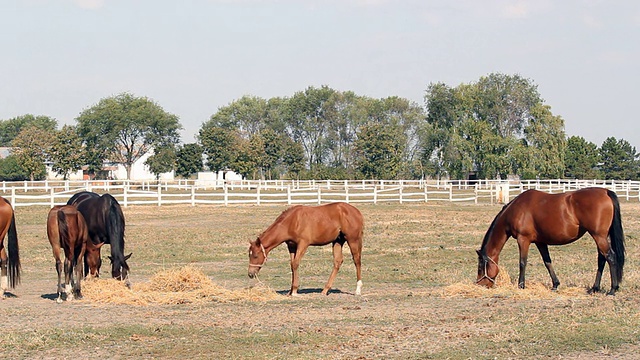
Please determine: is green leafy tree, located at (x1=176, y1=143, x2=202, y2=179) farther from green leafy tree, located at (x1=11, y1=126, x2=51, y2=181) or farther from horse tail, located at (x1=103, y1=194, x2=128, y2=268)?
horse tail, located at (x1=103, y1=194, x2=128, y2=268)

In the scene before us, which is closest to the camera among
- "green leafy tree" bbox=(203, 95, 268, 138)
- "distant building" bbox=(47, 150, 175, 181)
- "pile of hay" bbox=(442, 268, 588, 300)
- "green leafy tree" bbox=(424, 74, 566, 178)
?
"pile of hay" bbox=(442, 268, 588, 300)

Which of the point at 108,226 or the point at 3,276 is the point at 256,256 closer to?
the point at 108,226

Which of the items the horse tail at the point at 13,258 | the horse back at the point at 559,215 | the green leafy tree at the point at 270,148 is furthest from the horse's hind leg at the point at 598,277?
the green leafy tree at the point at 270,148

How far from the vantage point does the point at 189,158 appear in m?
92.5

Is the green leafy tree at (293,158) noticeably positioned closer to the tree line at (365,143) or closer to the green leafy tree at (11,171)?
the tree line at (365,143)

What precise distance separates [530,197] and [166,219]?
23.2 metres

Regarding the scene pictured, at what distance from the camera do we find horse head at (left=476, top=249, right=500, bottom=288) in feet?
47.1

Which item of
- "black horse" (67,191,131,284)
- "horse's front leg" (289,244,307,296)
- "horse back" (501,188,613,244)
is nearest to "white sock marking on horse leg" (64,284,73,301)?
"black horse" (67,191,131,284)

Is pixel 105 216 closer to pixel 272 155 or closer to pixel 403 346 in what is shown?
pixel 403 346

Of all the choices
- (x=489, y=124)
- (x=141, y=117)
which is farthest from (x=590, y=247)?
(x=141, y=117)

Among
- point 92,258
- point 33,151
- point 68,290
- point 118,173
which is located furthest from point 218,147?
point 68,290

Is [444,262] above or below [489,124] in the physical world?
below

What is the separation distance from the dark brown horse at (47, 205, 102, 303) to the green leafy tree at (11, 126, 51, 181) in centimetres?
7915

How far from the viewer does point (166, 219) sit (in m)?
35.2
